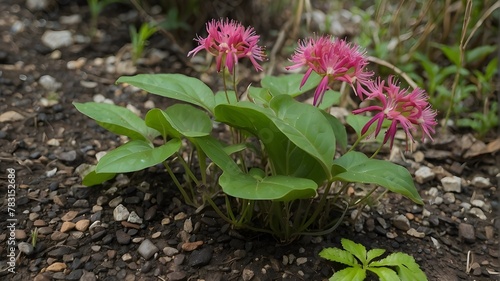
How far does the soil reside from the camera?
3.89 ft

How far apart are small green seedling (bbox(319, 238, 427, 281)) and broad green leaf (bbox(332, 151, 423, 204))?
14 cm

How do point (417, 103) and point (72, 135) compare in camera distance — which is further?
point (72, 135)

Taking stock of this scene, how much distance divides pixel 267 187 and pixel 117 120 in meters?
0.45

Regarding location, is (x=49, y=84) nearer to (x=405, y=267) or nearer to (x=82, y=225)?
(x=82, y=225)

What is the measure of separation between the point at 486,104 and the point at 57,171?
145 cm

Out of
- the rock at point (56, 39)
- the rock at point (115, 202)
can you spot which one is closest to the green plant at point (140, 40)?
the rock at point (56, 39)

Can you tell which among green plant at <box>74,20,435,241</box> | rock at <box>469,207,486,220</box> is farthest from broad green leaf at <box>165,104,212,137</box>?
rock at <box>469,207,486,220</box>

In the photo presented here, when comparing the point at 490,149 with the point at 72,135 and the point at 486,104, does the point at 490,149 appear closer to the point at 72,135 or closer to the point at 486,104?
the point at 486,104

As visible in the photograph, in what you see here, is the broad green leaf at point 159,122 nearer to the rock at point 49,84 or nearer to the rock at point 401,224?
the rock at point 401,224

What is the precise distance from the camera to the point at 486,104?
1.87 m

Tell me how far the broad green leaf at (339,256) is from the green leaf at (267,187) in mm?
156

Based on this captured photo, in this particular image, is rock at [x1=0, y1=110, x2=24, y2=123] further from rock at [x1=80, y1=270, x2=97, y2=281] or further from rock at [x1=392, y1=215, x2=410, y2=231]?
rock at [x1=392, y1=215, x2=410, y2=231]

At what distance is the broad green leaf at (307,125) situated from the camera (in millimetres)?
1059

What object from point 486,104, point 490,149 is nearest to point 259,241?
point 490,149
